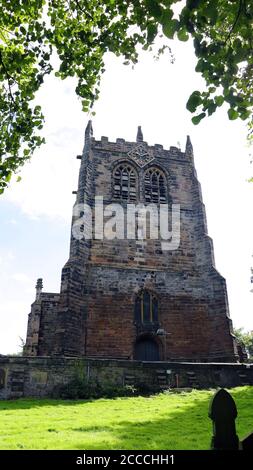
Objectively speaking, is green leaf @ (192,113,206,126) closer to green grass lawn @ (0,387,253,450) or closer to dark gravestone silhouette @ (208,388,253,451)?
dark gravestone silhouette @ (208,388,253,451)

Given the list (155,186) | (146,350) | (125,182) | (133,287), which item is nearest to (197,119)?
(133,287)

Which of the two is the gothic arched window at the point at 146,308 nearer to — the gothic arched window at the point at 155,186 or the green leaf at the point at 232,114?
the gothic arched window at the point at 155,186

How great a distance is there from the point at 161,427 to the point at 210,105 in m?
6.76

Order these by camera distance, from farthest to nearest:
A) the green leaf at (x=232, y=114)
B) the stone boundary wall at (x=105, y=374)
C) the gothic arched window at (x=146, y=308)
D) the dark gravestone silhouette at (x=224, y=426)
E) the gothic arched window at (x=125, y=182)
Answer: the gothic arched window at (x=125, y=182) < the gothic arched window at (x=146, y=308) < the stone boundary wall at (x=105, y=374) < the green leaf at (x=232, y=114) < the dark gravestone silhouette at (x=224, y=426)

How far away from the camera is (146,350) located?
20.2 meters

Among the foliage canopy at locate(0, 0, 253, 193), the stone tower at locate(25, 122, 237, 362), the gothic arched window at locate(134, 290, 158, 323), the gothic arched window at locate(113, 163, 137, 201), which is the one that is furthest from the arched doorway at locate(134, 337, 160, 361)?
the foliage canopy at locate(0, 0, 253, 193)

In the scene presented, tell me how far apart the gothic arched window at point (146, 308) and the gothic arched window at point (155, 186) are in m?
6.60

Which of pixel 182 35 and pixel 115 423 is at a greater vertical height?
pixel 182 35

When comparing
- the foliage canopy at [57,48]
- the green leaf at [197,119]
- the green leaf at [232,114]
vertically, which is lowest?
the green leaf at [197,119]

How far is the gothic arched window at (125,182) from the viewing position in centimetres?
2411

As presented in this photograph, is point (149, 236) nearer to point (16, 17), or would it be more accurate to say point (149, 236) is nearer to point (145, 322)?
point (145, 322)

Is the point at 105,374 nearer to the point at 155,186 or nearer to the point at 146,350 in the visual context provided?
the point at 146,350

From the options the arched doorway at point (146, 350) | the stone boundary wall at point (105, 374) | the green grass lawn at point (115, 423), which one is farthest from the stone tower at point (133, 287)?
the green grass lawn at point (115, 423)

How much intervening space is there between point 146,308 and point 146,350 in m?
2.27
